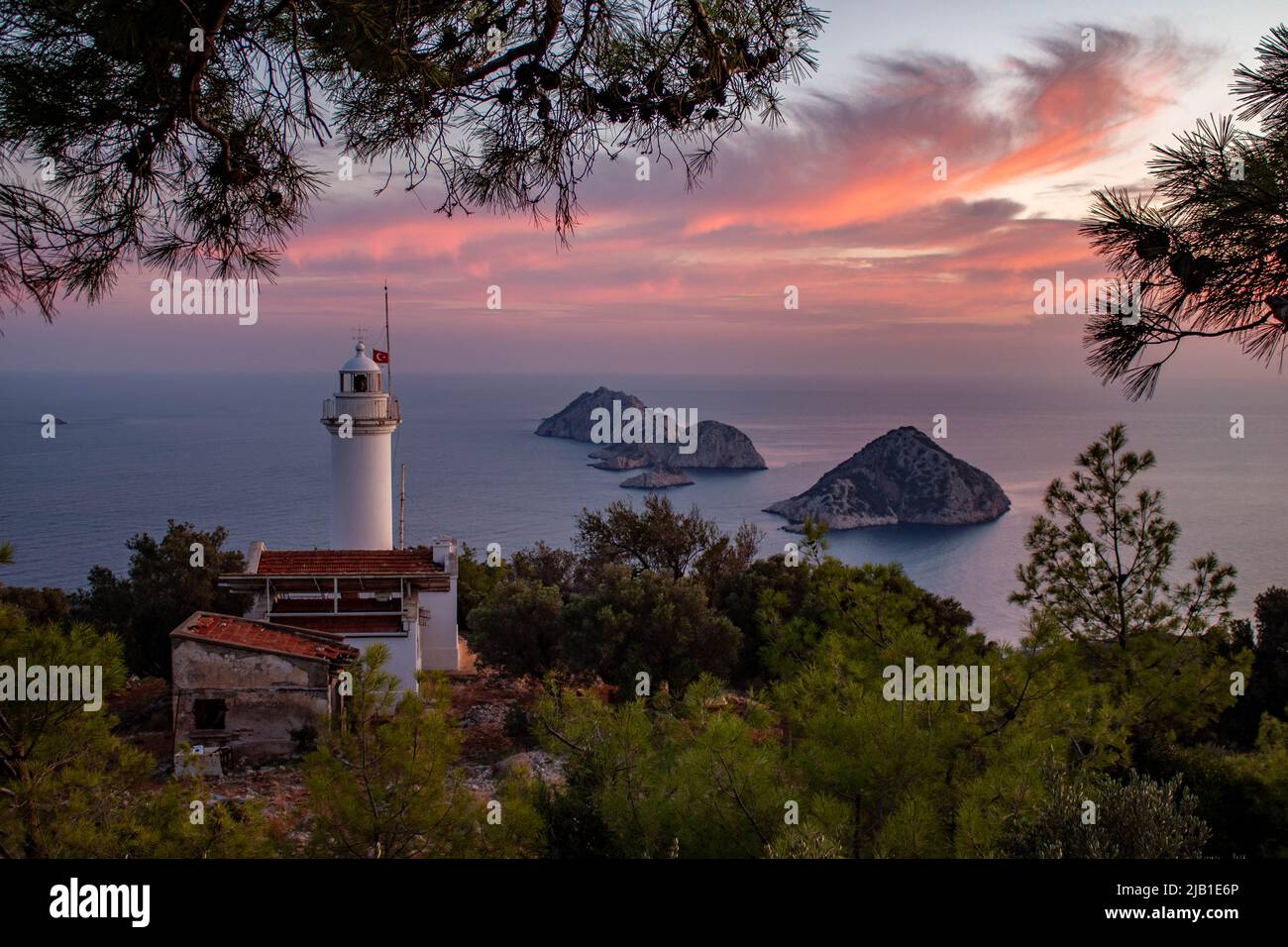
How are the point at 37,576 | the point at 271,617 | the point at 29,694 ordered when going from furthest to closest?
the point at 37,576 < the point at 271,617 < the point at 29,694

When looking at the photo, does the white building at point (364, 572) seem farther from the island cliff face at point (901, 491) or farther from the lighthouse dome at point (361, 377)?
the island cliff face at point (901, 491)

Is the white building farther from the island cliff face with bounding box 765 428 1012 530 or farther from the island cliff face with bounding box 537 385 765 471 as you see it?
the island cliff face with bounding box 537 385 765 471

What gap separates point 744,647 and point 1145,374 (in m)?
15.1

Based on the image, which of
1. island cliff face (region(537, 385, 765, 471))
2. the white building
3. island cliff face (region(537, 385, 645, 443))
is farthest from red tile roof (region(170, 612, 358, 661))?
island cliff face (region(537, 385, 645, 443))

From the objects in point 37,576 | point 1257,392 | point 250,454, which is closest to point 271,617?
point 37,576

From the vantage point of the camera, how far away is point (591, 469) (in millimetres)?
81562

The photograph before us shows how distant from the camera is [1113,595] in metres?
10.5

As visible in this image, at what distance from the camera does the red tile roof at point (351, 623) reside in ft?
57.6

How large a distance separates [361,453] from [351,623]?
6.05 metres

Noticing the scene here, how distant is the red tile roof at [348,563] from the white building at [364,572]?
2 centimetres

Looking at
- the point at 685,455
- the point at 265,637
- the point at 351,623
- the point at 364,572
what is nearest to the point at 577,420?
the point at 685,455

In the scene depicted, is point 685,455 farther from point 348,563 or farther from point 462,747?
point 462,747

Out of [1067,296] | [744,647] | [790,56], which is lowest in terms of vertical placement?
[744,647]
